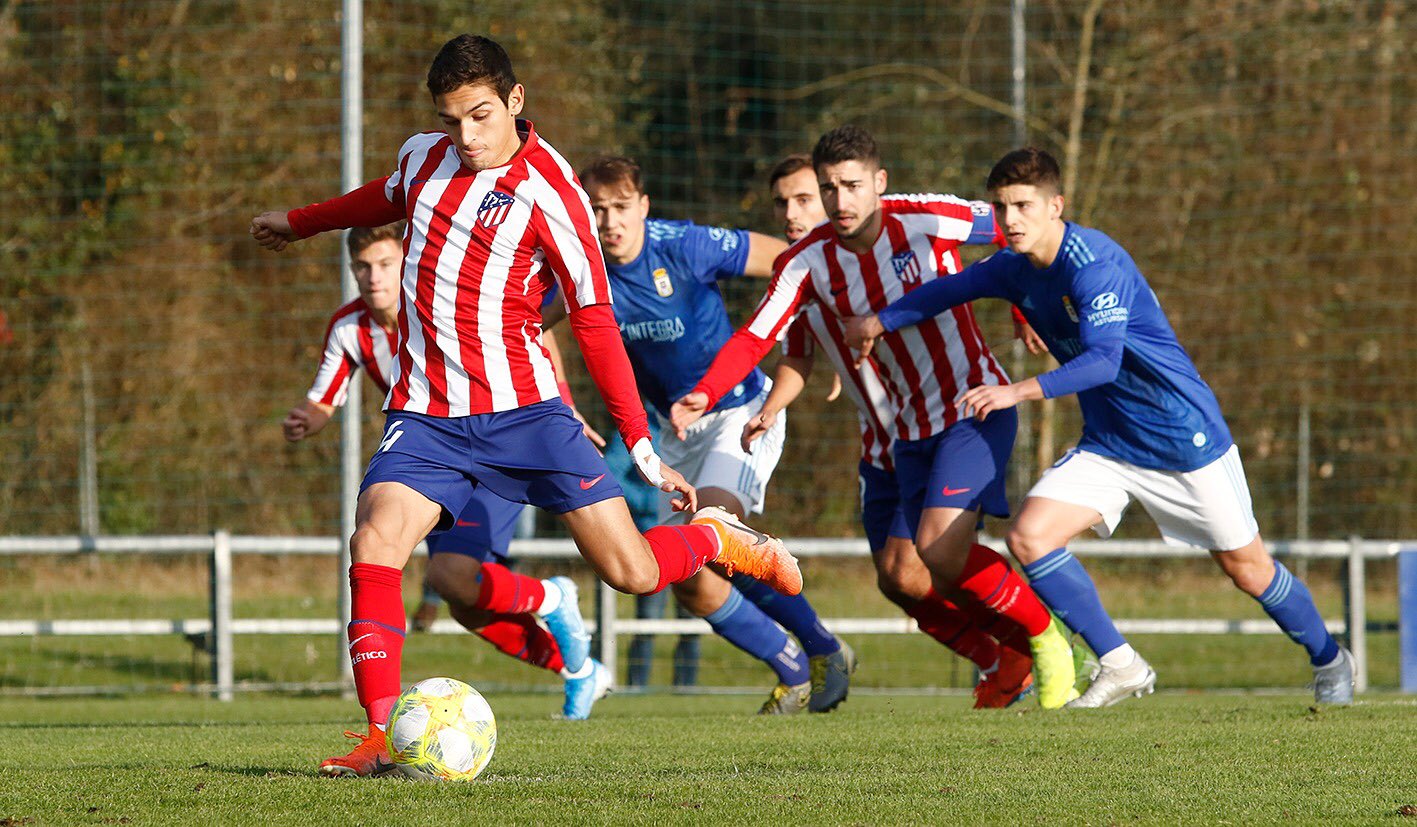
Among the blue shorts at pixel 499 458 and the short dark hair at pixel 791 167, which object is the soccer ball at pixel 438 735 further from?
the short dark hair at pixel 791 167

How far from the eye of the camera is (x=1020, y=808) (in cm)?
372

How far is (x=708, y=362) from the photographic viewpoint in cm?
726

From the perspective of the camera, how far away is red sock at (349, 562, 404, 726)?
14.4 ft

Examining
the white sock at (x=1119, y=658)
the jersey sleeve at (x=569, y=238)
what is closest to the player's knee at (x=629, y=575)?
the jersey sleeve at (x=569, y=238)

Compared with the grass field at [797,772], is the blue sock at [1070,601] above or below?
above

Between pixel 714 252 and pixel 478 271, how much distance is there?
255 centimetres

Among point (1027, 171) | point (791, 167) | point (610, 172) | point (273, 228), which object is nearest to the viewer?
point (273, 228)

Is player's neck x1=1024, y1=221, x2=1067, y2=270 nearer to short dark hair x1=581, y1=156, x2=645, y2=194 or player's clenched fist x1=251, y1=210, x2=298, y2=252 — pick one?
short dark hair x1=581, y1=156, x2=645, y2=194

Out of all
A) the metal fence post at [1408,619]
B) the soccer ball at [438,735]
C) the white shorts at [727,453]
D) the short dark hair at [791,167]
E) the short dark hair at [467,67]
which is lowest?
the metal fence post at [1408,619]

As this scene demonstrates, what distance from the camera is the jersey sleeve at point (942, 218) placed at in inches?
268

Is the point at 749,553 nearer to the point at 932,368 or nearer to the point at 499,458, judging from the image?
the point at 499,458

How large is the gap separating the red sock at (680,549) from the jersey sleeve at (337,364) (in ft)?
8.23

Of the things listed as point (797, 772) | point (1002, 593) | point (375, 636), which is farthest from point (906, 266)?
point (375, 636)

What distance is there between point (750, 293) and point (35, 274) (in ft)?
17.7
